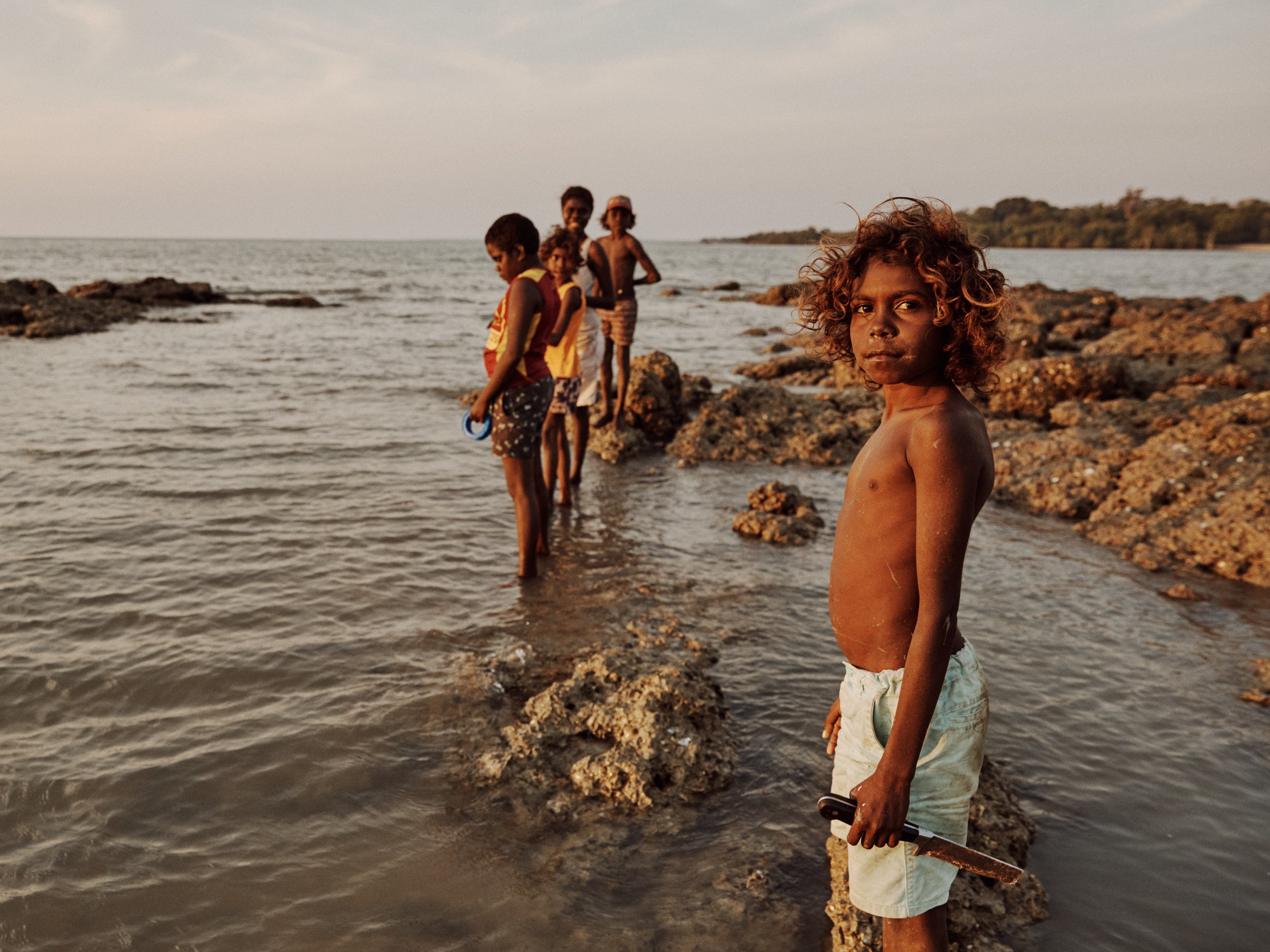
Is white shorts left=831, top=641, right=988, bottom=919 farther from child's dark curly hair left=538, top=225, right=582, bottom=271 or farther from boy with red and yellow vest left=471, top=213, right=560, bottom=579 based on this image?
child's dark curly hair left=538, top=225, right=582, bottom=271

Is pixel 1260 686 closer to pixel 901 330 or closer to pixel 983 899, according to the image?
pixel 983 899

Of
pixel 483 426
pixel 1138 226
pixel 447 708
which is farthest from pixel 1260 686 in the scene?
pixel 1138 226

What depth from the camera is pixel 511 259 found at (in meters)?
4.72

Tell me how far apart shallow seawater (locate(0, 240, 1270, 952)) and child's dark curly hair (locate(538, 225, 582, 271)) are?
6.64 feet

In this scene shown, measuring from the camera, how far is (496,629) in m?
4.46

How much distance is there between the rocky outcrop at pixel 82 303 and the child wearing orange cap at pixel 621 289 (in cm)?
1490

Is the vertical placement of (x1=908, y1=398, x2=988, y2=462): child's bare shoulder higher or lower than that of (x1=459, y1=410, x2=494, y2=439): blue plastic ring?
higher

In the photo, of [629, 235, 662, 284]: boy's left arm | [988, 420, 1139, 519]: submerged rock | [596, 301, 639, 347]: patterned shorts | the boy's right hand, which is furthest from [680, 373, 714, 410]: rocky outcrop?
the boy's right hand

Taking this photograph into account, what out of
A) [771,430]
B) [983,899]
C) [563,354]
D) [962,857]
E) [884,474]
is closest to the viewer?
[962,857]

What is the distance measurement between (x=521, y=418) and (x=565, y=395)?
57.5 inches

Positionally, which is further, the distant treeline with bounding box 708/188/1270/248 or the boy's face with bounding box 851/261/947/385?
the distant treeline with bounding box 708/188/1270/248

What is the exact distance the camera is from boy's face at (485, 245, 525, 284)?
4699 mm

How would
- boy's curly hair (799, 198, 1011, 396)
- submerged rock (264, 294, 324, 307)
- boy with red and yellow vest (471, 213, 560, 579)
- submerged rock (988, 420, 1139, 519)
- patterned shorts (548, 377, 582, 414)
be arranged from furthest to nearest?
submerged rock (264, 294, 324, 307) < submerged rock (988, 420, 1139, 519) < patterned shorts (548, 377, 582, 414) < boy with red and yellow vest (471, 213, 560, 579) < boy's curly hair (799, 198, 1011, 396)

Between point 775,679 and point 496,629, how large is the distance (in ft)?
5.11
